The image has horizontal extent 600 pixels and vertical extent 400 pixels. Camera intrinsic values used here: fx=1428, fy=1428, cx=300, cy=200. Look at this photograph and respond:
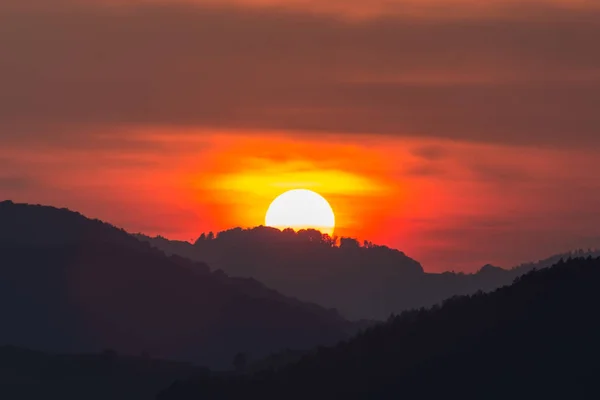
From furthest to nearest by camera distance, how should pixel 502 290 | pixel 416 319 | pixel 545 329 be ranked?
pixel 416 319
pixel 502 290
pixel 545 329

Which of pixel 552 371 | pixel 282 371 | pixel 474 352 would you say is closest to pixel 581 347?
pixel 552 371

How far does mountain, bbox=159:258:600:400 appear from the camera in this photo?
13675 cm

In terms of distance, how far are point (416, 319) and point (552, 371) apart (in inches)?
1837

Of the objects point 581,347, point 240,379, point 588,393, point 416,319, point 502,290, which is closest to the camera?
point 588,393

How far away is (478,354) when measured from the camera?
150 m

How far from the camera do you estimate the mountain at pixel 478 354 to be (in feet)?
449

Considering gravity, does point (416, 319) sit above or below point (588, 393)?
above

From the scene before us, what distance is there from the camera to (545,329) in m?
148

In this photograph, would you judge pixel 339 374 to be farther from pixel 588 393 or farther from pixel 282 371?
pixel 588 393

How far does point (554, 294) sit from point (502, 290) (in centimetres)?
1424

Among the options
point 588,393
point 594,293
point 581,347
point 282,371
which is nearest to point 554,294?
point 594,293

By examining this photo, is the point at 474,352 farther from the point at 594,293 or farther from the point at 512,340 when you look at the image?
the point at 594,293

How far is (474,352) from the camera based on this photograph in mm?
151000

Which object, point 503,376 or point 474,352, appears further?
point 474,352
